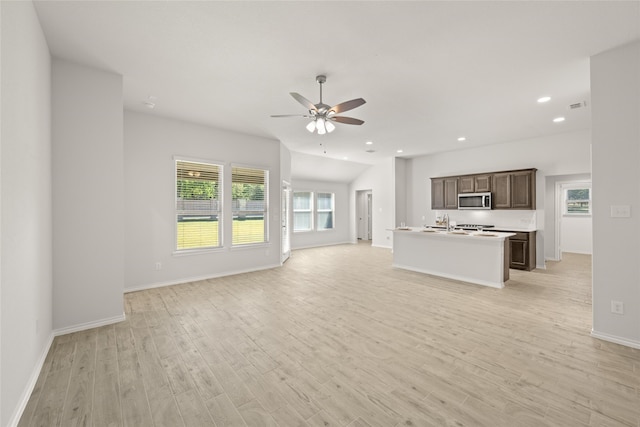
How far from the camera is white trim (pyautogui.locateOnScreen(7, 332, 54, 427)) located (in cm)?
175

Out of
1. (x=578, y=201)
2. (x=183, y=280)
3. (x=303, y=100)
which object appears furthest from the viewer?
(x=578, y=201)

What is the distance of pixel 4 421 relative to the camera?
1.61 meters

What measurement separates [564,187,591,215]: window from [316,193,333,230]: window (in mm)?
7481

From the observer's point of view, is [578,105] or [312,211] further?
[312,211]

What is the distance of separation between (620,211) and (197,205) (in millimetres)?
6055

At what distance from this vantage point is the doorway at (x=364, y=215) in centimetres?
1174

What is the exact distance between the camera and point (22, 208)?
2.03m

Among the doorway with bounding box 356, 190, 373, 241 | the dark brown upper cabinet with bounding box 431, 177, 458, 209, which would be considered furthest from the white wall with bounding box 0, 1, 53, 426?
the doorway with bounding box 356, 190, 373, 241

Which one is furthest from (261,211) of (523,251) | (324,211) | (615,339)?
(523,251)

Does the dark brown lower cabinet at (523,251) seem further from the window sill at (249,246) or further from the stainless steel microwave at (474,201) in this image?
the window sill at (249,246)

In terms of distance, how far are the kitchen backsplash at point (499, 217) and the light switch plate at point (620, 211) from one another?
4.17m

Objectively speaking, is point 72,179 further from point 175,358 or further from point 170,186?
point 175,358

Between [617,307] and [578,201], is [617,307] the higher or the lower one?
the lower one

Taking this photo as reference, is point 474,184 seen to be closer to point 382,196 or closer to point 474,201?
point 474,201
